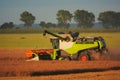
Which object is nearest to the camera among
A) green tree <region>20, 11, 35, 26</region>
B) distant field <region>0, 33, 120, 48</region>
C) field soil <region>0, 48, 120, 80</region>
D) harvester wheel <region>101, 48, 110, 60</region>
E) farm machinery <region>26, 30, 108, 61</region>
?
field soil <region>0, 48, 120, 80</region>

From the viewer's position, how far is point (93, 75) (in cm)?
1880

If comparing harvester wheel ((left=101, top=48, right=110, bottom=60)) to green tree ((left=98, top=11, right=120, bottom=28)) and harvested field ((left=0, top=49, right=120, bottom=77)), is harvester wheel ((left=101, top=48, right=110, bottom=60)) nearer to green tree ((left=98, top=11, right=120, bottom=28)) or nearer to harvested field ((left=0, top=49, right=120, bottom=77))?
harvested field ((left=0, top=49, right=120, bottom=77))

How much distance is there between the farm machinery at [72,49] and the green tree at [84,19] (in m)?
104

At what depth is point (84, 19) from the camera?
136625 millimetres

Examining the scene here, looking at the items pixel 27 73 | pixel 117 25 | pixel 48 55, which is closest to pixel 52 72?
pixel 27 73

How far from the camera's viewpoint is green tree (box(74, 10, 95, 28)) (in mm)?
132250

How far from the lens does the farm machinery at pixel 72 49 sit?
1045 inches

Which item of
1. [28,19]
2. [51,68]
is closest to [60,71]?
[51,68]

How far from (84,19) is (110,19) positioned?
9239 millimetres

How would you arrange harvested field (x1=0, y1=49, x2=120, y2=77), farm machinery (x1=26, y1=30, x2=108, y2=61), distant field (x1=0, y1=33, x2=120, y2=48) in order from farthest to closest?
distant field (x1=0, y1=33, x2=120, y2=48), farm machinery (x1=26, y1=30, x2=108, y2=61), harvested field (x1=0, y1=49, x2=120, y2=77)

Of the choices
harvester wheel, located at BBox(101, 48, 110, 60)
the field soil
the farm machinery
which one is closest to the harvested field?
the field soil

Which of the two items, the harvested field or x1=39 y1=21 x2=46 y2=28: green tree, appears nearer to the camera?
the harvested field

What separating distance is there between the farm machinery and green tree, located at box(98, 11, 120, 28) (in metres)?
104

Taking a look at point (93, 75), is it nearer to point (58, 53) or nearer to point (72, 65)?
point (72, 65)
